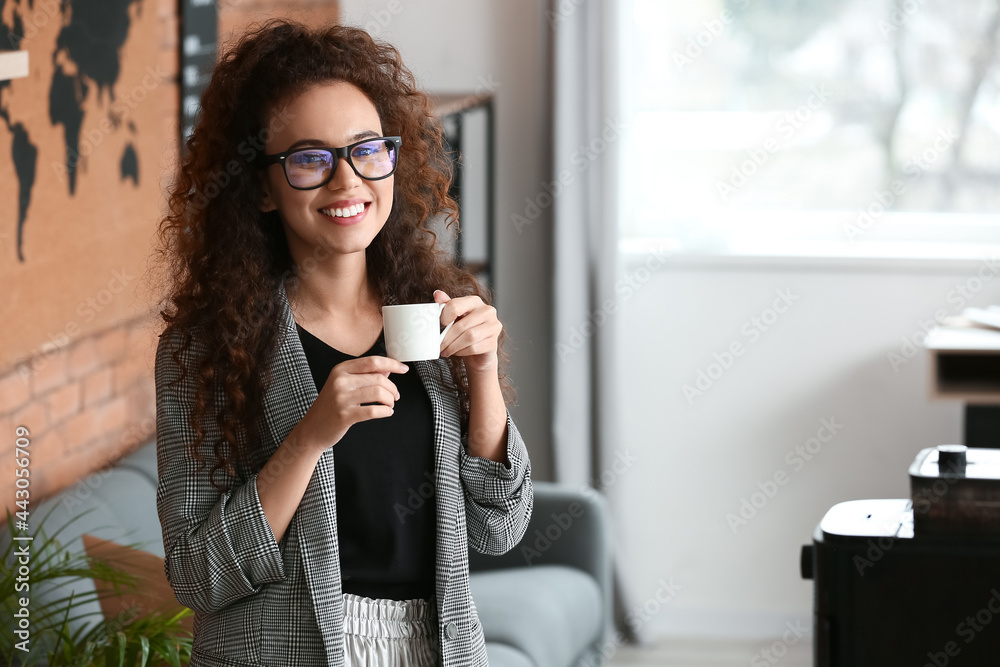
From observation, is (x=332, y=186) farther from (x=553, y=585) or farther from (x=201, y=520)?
(x=553, y=585)

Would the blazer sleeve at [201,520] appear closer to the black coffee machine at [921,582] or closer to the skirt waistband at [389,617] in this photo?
the skirt waistband at [389,617]

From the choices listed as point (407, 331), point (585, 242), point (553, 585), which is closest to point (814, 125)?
point (585, 242)

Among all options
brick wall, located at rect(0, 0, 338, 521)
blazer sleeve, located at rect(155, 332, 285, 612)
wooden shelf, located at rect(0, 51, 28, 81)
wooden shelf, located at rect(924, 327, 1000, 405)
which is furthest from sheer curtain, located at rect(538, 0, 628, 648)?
blazer sleeve, located at rect(155, 332, 285, 612)

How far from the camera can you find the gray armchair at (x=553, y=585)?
2344 mm

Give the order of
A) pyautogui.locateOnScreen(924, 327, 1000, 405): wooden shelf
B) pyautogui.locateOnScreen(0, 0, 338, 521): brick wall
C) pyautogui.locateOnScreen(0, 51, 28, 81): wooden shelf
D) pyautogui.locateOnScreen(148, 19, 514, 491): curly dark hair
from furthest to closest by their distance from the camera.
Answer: pyautogui.locateOnScreen(924, 327, 1000, 405): wooden shelf < pyautogui.locateOnScreen(0, 0, 338, 521): brick wall < pyautogui.locateOnScreen(0, 51, 28, 81): wooden shelf < pyautogui.locateOnScreen(148, 19, 514, 491): curly dark hair

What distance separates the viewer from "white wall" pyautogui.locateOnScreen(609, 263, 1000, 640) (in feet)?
10.4

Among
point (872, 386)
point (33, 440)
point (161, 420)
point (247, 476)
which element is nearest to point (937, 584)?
point (247, 476)

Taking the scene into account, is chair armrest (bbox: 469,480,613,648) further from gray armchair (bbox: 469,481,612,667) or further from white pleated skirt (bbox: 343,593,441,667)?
white pleated skirt (bbox: 343,593,441,667)

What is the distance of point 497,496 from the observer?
4.07 feet

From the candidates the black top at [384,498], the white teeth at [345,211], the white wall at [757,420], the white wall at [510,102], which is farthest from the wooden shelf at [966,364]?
the white teeth at [345,211]

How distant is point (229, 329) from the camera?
117cm

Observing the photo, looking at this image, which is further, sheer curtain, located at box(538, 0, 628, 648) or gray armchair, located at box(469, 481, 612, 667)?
sheer curtain, located at box(538, 0, 628, 648)

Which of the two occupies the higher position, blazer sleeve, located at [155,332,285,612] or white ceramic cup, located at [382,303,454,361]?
white ceramic cup, located at [382,303,454,361]

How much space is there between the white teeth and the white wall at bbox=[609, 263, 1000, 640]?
2.25 metres
